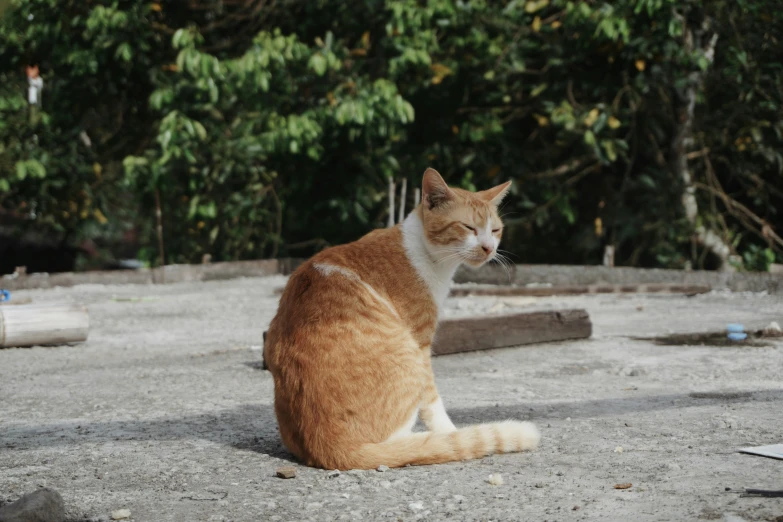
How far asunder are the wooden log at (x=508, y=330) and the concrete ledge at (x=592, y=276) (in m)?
3.46

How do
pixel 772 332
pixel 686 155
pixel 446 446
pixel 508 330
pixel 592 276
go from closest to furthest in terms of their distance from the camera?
pixel 446 446
pixel 508 330
pixel 772 332
pixel 592 276
pixel 686 155

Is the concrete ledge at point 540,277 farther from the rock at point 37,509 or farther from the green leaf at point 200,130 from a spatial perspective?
the rock at point 37,509

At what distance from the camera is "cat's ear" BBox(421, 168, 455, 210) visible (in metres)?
4.12

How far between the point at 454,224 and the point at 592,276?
7.22 meters

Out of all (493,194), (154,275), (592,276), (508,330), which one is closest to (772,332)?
(508,330)

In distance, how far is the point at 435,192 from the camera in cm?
416

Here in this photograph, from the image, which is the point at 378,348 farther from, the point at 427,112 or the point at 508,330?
the point at 427,112

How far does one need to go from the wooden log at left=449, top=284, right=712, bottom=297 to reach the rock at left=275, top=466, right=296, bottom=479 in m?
6.23

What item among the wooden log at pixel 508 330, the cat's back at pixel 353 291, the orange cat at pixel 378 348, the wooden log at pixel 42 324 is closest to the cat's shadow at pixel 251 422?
the orange cat at pixel 378 348

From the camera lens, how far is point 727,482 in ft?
10.6

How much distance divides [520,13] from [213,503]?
30.1 ft

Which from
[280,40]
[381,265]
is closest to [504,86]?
[280,40]

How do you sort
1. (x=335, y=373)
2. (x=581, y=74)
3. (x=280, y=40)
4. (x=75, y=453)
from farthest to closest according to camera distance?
(x=581, y=74) → (x=280, y=40) → (x=75, y=453) → (x=335, y=373)

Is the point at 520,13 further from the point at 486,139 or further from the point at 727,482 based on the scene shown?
the point at 727,482
